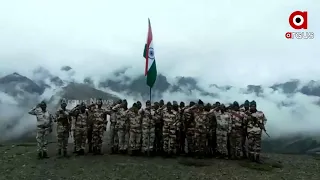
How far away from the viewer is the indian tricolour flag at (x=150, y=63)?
64.1 feet

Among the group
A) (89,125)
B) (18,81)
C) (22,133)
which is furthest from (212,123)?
(18,81)

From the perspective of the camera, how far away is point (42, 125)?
650 inches

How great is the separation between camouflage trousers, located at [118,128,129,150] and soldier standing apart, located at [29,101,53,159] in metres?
2.89

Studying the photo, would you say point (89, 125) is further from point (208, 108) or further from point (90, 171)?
point (208, 108)

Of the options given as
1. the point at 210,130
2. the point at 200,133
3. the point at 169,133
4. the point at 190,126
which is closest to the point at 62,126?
the point at 169,133

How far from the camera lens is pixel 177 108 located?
1747 centimetres

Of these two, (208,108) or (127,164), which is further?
(208,108)

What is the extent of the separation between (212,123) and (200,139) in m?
0.87

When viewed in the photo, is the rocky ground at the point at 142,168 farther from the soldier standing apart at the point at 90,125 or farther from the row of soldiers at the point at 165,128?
the soldier standing apart at the point at 90,125

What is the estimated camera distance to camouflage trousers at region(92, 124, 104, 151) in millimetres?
17109

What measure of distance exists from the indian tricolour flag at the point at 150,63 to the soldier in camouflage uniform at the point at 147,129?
247 cm

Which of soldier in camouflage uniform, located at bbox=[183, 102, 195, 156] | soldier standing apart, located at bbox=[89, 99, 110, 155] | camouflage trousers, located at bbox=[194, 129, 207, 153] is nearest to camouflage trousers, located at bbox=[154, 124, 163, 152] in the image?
soldier in camouflage uniform, located at bbox=[183, 102, 195, 156]

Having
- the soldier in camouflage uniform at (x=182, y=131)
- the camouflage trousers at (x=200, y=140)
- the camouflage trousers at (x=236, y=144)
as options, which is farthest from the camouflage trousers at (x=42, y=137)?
the camouflage trousers at (x=236, y=144)

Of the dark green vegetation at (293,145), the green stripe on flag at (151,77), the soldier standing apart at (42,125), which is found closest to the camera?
the soldier standing apart at (42,125)
